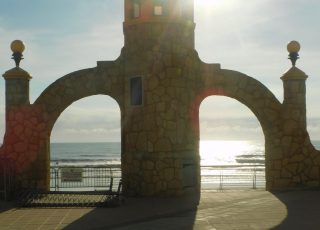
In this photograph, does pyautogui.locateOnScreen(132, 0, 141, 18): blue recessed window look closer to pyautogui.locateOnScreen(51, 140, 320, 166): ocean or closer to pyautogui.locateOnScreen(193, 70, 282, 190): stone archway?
pyautogui.locateOnScreen(193, 70, 282, 190): stone archway

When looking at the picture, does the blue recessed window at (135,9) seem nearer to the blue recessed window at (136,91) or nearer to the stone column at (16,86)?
the blue recessed window at (136,91)

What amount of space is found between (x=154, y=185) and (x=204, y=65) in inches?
154

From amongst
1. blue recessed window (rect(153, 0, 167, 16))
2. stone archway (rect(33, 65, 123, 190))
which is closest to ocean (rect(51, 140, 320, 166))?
stone archway (rect(33, 65, 123, 190))

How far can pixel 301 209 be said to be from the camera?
11594mm

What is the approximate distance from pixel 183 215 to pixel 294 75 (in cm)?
664

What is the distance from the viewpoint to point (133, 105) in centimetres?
1459

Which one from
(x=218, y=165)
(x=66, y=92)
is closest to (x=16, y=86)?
(x=66, y=92)

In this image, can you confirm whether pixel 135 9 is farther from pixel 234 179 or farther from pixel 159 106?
pixel 234 179

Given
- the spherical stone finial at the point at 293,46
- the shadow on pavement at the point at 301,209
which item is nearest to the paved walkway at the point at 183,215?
the shadow on pavement at the point at 301,209

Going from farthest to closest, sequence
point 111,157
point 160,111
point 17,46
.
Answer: point 111,157 → point 17,46 → point 160,111

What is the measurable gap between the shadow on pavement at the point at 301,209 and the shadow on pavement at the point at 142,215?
6.33ft

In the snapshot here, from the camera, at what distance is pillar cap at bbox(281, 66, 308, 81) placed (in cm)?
1551

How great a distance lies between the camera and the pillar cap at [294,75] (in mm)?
15508

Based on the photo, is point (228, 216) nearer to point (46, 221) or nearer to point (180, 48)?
point (46, 221)
